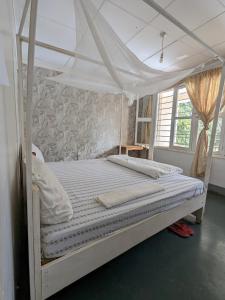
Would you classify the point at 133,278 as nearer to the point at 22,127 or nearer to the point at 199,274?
the point at 199,274

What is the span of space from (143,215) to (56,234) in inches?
30.0

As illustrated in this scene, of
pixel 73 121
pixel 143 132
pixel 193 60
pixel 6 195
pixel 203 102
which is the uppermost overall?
pixel 193 60

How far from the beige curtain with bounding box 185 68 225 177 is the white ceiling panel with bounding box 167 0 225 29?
136 cm

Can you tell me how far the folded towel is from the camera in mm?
1346

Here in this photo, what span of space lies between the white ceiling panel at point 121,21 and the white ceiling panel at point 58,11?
379 millimetres

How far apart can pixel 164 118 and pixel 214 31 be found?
2068 millimetres

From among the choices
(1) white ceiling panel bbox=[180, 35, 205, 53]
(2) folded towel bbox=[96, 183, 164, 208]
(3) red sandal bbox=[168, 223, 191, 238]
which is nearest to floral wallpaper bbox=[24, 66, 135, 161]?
(1) white ceiling panel bbox=[180, 35, 205, 53]

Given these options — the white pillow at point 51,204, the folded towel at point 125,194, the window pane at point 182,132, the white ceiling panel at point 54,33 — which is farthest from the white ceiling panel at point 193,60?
the white pillow at point 51,204

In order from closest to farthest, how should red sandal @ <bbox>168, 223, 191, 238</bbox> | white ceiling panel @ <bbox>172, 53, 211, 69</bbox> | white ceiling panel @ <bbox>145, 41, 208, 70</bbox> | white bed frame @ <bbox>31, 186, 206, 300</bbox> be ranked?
white bed frame @ <bbox>31, 186, 206, 300</bbox> < red sandal @ <bbox>168, 223, 191, 238</bbox> < white ceiling panel @ <bbox>145, 41, 208, 70</bbox> < white ceiling panel @ <bbox>172, 53, 211, 69</bbox>

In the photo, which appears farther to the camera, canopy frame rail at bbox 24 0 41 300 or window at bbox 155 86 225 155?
window at bbox 155 86 225 155

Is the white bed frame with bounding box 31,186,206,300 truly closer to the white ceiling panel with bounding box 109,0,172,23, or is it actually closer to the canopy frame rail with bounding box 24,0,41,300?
the canopy frame rail with bounding box 24,0,41,300

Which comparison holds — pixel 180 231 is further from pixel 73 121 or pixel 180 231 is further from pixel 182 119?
pixel 73 121

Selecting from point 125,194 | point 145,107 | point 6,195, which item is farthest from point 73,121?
point 6,195

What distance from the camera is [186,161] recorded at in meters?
3.65
